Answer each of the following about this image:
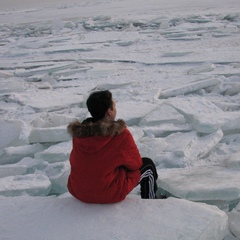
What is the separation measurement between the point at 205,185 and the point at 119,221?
0.81 m

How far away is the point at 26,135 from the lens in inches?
159

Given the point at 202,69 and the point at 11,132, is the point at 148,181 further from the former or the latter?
the point at 202,69

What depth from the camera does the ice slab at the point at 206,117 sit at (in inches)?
152

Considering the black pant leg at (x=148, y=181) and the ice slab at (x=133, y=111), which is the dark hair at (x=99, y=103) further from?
the ice slab at (x=133, y=111)

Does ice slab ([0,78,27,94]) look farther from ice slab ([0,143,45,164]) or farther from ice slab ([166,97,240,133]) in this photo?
ice slab ([166,97,240,133])

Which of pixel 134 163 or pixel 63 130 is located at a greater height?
pixel 134 163

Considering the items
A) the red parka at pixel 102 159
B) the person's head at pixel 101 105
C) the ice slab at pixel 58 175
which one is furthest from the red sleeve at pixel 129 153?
the ice slab at pixel 58 175

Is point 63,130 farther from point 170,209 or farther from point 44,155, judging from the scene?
point 170,209

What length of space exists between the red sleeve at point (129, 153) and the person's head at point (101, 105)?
14 cm

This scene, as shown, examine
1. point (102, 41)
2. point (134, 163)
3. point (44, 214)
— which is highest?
point (134, 163)

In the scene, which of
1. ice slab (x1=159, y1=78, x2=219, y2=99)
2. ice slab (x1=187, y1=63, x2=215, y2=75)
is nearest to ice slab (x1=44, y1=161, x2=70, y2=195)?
ice slab (x1=159, y1=78, x2=219, y2=99)

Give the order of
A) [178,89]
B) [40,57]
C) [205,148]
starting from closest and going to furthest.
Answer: [205,148] → [178,89] → [40,57]

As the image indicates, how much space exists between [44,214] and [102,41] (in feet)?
38.1

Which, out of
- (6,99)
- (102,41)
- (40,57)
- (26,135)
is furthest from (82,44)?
(26,135)
